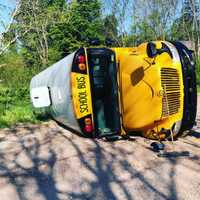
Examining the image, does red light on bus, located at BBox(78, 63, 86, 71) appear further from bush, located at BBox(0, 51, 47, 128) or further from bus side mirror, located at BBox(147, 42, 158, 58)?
bush, located at BBox(0, 51, 47, 128)

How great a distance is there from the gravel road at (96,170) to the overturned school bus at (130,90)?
0.33 meters

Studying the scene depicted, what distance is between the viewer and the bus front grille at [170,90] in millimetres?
4590

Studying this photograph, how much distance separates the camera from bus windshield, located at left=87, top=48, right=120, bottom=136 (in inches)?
205

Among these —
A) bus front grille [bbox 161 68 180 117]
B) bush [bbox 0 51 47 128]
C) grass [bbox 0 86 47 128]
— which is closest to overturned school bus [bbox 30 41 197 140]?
bus front grille [bbox 161 68 180 117]

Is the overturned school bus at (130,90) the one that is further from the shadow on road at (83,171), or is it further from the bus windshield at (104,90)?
the shadow on road at (83,171)

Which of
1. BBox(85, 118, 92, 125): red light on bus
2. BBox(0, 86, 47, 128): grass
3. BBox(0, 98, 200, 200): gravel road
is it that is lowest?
BBox(0, 98, 200, 200): gravel road

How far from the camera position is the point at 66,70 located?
5.12 meters

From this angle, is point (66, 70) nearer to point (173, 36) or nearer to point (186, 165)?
point (186, 165)

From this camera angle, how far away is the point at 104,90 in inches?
215

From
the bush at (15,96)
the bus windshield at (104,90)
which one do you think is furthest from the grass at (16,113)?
the bus windshield at (104,90)

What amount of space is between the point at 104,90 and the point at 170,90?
1.30 metres

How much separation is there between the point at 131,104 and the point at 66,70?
1.23m

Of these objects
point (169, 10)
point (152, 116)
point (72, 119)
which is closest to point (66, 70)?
point (72, 119)

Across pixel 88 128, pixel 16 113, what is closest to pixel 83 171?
pixel 88 128
